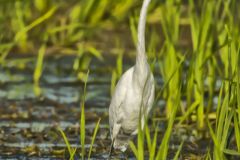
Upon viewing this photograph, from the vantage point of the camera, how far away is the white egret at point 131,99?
5.76 m

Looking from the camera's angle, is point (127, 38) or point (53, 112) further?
point (127, 38)

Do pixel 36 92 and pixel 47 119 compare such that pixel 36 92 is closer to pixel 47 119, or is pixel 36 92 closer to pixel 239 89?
pixel 47 119

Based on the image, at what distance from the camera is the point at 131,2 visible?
11172 millimetres

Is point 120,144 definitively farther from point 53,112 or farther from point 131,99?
point 53,112

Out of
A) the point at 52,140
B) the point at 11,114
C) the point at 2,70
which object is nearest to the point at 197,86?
the point at 52,140

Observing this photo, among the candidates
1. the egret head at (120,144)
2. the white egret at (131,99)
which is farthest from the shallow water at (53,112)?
the white egret at (131,99)

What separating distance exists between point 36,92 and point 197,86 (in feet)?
7.84

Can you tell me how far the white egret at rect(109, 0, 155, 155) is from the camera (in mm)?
5762

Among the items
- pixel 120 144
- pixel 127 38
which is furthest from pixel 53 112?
pixel 127 38

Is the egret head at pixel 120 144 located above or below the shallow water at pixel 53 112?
above

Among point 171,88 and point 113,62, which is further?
point 113,62

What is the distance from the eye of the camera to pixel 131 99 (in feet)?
19.7

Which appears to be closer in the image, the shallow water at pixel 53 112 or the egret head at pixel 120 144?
the egret head at pixel 120 144

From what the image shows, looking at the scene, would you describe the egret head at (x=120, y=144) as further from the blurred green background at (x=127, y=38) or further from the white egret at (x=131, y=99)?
the blurred green background at (x=127, y=38)
